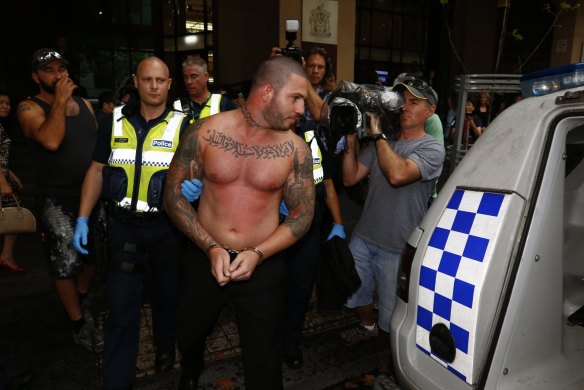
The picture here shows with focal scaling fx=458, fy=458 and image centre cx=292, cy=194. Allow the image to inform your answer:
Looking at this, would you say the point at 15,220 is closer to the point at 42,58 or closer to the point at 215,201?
the point at 42,58

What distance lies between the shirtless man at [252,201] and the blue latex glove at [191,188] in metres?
0.04

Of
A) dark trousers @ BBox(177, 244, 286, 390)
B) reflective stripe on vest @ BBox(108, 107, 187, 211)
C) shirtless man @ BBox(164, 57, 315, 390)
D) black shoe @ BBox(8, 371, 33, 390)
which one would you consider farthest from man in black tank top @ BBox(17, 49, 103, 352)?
shirtless man @ BBox(164, 57, 315, 390)

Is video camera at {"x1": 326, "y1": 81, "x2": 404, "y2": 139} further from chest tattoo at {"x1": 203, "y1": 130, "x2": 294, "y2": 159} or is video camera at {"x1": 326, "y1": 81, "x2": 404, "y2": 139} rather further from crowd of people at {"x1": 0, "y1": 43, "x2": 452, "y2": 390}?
chest tattoo at {"x1": 203, "y1": 130, "x2": 294, "y2": 159}

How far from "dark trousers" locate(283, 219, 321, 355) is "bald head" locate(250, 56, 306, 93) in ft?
3.78

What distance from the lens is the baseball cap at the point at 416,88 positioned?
303 cm

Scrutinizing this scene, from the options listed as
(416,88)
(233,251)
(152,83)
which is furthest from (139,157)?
(416,88)

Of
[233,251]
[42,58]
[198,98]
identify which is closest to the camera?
[233,251]

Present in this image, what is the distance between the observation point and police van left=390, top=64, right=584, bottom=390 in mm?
1694

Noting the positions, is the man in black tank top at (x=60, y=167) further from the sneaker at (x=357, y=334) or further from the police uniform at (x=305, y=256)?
the sneaker at (x=357, y=334)

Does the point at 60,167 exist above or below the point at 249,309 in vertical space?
above

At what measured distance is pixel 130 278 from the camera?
9.23 feet

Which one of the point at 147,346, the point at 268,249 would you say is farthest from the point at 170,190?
the point at 147,346

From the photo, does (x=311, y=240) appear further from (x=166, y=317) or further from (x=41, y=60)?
(x=41, y=60)

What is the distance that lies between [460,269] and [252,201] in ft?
3.51
